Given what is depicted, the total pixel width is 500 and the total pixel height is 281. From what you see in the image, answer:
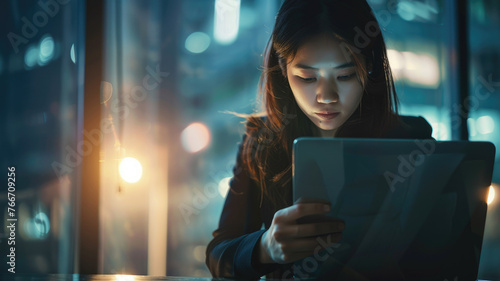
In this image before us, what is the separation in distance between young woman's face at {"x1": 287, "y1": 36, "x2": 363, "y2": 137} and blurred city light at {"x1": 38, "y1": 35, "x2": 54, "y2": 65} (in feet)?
4.65

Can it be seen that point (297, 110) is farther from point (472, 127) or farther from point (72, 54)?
point (472, 127)

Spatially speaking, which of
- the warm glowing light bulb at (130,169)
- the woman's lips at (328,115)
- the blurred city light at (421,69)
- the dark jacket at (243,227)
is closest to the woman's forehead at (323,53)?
the woman's lips at (328,115)

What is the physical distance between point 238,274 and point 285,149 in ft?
1.45

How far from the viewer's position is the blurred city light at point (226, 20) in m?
1.86

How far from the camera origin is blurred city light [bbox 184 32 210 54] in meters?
1.88

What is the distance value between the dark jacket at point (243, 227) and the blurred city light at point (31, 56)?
131cm

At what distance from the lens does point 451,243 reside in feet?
1.77

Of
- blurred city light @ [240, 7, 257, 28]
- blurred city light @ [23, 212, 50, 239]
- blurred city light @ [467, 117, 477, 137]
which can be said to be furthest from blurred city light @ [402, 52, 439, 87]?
blurred city light @ [23, 212, 50, 239]

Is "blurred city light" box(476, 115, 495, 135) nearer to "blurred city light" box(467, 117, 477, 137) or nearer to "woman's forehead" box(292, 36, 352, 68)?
"blurred city light" box(467, 117, 477, 137)

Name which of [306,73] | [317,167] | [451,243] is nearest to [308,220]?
[317,167]

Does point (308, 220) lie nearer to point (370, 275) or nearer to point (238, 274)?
point (370, 275)

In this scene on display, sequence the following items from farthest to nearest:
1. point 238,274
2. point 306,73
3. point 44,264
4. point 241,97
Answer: point 241,97 → point 44,264 → point 306,73 → point 238,274

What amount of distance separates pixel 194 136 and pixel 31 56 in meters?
0.91

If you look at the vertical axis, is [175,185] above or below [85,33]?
below
